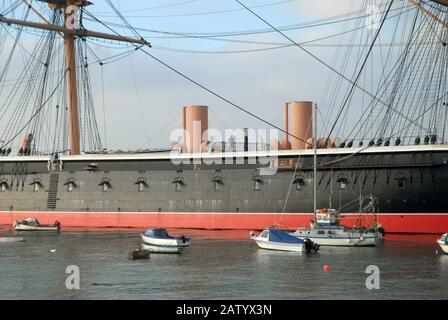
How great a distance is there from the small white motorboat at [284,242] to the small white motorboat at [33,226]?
82.3ft

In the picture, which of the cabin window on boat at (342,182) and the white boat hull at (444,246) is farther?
the cabin window on boat at (342,182)

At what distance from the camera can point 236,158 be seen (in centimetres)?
6938

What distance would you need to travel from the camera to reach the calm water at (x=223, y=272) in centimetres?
3684

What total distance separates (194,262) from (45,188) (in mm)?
35074

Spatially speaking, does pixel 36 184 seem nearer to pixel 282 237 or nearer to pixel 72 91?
pixel 72 91

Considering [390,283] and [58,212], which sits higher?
[58,212]

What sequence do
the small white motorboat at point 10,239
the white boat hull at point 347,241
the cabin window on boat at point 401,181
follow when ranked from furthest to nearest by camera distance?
the small white motorboat at point 10,239
the cabin window on boat at point 401,181
the white boat hull at point 347,241

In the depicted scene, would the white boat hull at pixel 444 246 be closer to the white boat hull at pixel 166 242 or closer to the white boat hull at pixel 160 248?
the white boat hull at pixel 166 242

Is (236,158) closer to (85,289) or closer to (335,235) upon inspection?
(335,235)

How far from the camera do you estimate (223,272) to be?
43.2 metres

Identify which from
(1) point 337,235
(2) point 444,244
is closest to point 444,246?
(2) point 444,244

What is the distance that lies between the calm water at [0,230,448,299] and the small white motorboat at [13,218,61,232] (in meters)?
12.1

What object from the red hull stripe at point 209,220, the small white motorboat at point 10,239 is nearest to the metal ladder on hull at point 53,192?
the red hull stripe at point 209,220

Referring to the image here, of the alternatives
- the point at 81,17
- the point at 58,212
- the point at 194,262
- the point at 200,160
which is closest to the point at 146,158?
the point at 200,160
